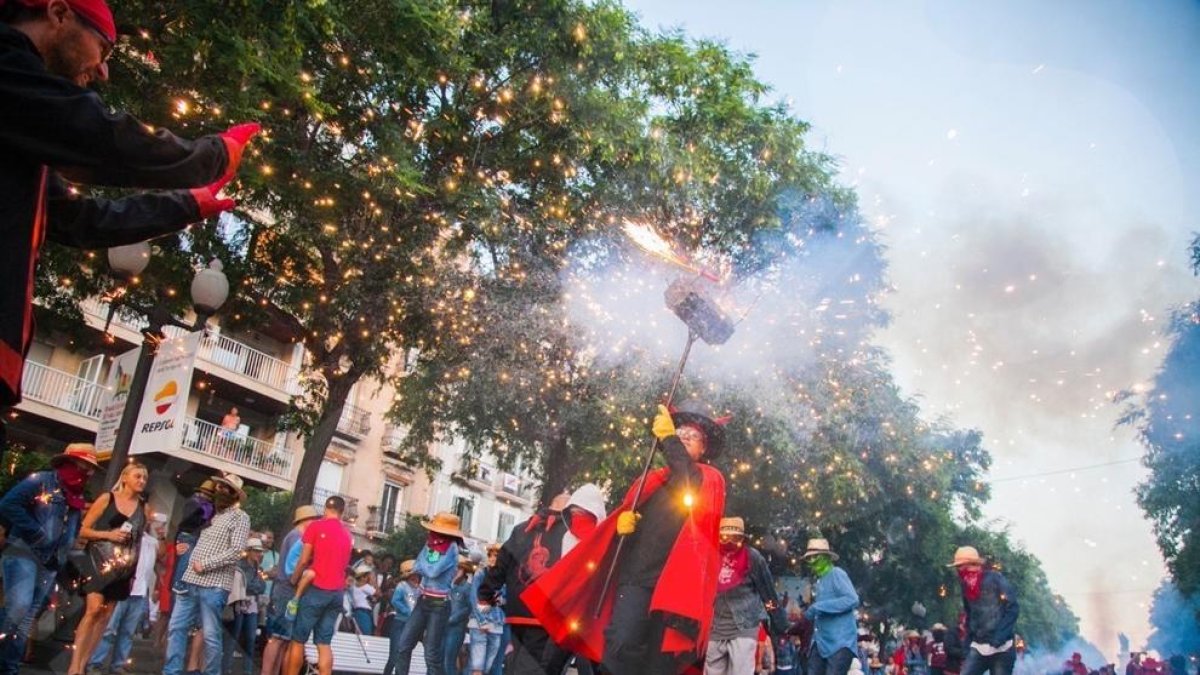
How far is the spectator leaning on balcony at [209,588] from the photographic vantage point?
24.1 ft

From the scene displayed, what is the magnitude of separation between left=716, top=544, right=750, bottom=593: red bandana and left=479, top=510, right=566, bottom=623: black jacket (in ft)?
5.66

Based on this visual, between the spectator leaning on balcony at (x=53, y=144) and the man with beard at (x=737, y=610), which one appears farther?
the man with beard at (x=737, y=610)

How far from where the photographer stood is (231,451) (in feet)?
Answer: 86.6

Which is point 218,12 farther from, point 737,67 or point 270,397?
point 270,397

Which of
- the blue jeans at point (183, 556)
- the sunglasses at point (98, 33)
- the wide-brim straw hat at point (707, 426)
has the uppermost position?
the wide-brim straw hat at point (707, 426)

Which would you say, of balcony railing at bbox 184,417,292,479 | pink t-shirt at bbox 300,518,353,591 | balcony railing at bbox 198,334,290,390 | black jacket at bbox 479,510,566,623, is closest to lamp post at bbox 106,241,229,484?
pink t-shirt at bbox 300,518,353,591

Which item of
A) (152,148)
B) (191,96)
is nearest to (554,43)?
(191,96)

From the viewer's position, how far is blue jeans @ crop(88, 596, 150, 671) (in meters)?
8.39

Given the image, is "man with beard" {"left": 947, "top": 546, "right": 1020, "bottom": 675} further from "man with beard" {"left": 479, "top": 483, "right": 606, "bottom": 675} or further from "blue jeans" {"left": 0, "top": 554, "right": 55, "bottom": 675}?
"blue jeans" {"left": 0, "top": 554, "right": 55, "bottom": 675}

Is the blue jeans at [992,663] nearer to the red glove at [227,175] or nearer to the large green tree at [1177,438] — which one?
the red glove at [227,175]

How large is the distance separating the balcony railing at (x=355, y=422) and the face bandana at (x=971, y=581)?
2741 cm

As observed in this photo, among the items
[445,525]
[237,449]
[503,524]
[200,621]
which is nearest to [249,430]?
[237,449]

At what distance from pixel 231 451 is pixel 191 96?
19.9 metres

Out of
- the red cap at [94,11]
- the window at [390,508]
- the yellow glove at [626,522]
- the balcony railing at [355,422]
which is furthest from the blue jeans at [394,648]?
the window at [390,508]
